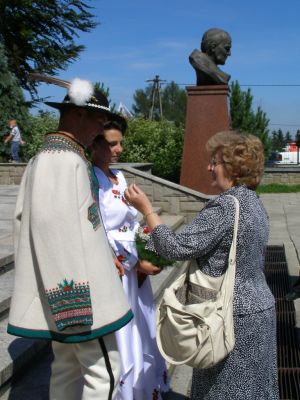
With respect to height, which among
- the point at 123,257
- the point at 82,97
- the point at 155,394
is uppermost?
the point at 82,97

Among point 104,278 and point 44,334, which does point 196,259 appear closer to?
point 104,278

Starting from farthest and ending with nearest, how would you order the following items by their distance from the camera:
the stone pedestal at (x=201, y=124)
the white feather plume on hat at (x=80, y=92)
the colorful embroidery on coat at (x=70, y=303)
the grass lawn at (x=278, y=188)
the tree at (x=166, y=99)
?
the tree at (x=166, y=99) < the grass lawn at (x=278, y=188) < the stone pedestal at (x=201, y=124) < the white feather plume on hat at (x=80, y=92) < the colorful embroidery on coat at (x=70, y=303)

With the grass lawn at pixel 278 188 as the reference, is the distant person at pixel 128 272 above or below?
above

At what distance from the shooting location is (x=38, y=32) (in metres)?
27.5

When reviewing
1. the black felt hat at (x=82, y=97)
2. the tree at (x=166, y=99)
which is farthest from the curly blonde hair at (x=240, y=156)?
the tree at (x=166, y=99)

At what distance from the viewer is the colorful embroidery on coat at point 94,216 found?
226 cm

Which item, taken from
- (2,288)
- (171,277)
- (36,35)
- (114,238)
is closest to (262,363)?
(114,238)

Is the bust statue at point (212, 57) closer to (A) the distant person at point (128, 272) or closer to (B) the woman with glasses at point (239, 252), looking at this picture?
(A) the distant person at point (128, 272)

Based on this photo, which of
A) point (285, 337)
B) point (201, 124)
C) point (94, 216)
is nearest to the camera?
point (94, 216)

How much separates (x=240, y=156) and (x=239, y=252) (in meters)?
0.44

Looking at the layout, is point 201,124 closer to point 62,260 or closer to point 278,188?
point 278,188

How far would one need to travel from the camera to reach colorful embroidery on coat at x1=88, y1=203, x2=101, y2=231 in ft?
7.41

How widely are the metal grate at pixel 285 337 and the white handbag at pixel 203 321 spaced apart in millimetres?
1546

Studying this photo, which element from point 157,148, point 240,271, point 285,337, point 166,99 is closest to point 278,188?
point 157,148
